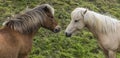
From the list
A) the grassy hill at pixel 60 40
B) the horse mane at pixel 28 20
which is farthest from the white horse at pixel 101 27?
the grassy hill at pixel 60 40

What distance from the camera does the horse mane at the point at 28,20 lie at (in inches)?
262

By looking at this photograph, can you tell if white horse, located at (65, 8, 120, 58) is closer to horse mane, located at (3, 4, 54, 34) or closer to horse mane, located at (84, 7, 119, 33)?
horse mane, located at (84, 7, 119, 33)

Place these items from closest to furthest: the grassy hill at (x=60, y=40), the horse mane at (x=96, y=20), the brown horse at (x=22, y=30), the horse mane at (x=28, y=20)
→ the brown horse at (x=22, y=30) → the horse mane at (x=28, y=20) → the horse mane at (x=96, y=20) → the grassy hill at (x=60, y=40)

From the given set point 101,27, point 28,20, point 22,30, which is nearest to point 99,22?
point 101,27

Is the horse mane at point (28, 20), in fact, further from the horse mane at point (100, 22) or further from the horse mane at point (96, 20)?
the horse mane at point (100, 22)

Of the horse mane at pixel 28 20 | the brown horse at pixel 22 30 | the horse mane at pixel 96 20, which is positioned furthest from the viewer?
the horse mane at pixel 96 20

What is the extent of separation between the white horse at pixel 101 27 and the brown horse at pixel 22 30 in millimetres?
564

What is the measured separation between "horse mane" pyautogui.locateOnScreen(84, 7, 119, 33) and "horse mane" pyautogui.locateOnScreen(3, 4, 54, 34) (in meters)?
0.94

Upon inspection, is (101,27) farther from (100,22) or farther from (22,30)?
(22,30)

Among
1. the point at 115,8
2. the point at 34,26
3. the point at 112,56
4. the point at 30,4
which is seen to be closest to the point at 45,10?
the point at 34,26

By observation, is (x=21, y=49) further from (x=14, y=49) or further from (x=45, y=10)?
(x=45, y=10)

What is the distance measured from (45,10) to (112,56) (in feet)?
6.28

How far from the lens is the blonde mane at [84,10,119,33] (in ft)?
24.3

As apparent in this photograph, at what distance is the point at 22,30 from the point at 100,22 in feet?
6.39
